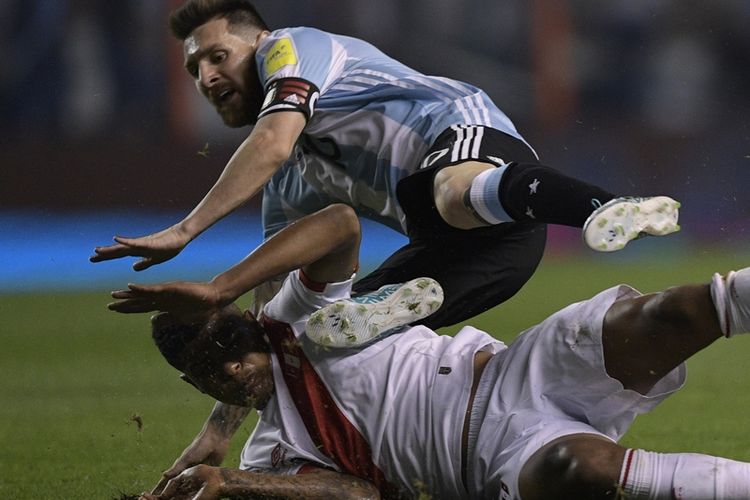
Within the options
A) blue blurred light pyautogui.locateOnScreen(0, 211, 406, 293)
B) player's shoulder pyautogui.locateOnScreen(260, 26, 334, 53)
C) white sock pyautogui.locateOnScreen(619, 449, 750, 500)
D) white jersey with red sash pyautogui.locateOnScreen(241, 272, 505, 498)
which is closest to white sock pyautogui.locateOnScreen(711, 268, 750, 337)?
white sock pyautogui.locateOnScreen(619, 449, 750, 500)

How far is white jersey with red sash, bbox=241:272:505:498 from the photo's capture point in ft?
10.7

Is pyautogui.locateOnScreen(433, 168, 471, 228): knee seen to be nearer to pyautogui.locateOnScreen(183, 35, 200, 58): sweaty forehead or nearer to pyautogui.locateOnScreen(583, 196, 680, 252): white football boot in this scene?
pyautogui.locateOnScreen(583, 196, 680, 252): white football boot

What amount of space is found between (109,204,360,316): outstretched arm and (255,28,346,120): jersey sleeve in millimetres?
781

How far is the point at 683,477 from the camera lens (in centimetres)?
281

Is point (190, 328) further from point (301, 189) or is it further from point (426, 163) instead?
point (301, 189)

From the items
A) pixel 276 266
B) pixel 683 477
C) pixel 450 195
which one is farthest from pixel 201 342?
pixel 683 477

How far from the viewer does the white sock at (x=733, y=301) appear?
3023 millimetres

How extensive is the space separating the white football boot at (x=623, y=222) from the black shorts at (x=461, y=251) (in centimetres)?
87

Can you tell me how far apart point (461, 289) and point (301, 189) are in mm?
819

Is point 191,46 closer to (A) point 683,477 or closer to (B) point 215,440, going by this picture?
(B) point 215,440

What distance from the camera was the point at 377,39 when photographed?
1195 cm

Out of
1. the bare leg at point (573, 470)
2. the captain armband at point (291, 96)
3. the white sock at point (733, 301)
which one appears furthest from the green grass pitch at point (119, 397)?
the bare leg at point (573, 470)

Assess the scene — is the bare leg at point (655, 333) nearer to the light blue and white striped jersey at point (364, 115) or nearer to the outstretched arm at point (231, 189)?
the outstretched arm at point (231, 189)

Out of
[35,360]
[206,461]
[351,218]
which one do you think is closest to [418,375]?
[351,218]
